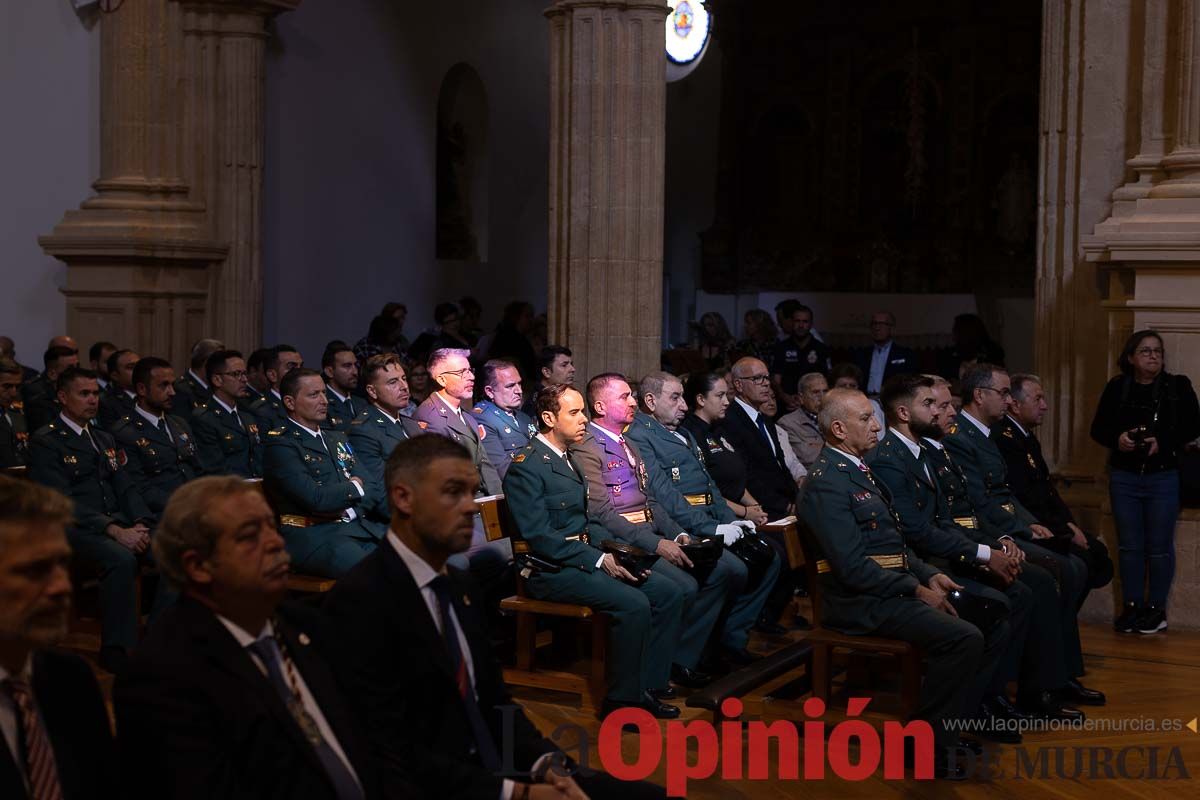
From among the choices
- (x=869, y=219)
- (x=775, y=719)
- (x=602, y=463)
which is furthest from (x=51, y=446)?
(x=869, y=219)

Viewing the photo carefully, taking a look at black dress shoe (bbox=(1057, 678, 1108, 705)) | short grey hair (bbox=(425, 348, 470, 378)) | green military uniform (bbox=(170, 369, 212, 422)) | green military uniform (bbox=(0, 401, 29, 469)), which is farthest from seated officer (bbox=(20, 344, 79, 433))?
black dress shoe (bbox=(1057, 678, 1108, 705))

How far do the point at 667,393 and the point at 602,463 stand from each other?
0.85 m

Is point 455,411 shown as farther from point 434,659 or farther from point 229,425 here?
point 434,659

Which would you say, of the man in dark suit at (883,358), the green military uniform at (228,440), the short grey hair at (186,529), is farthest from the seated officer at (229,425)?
the short grey hair at (186,529)

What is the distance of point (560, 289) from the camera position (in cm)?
→ 907

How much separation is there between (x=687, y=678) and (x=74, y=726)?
13.6 ft

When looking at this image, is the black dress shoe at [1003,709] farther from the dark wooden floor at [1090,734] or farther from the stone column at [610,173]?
the stone column at [610,173]

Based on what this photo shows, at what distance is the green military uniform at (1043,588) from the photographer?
237 inches

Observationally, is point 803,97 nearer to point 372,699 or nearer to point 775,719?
point 775,719

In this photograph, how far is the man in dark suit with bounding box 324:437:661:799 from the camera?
3.21m

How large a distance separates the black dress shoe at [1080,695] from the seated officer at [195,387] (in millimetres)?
5000

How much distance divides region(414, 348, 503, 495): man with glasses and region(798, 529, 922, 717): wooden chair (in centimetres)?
182

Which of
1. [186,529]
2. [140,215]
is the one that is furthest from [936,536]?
[140,215]

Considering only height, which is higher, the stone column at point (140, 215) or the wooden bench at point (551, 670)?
the stone column at point (140, 215)
